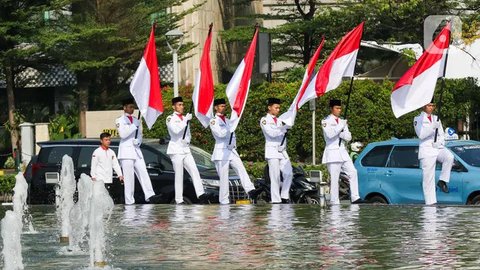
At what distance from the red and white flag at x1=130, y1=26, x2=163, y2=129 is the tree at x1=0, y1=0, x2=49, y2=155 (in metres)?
20.9

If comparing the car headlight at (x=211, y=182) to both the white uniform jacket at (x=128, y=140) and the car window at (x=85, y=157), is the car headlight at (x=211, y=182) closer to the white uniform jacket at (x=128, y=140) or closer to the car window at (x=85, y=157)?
the white uniform jacket at (x=128, y=140)

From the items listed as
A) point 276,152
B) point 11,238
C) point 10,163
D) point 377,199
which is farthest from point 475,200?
point 10,163

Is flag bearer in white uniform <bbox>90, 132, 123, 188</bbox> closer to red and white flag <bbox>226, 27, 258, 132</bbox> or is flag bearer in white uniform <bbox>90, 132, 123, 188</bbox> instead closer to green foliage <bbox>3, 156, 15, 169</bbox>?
red and white flag <bbox>226, 27, 258, 132</bbox>

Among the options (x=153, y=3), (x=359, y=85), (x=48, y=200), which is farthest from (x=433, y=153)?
(x=153, y=3)

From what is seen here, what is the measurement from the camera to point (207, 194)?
23312 millimetres

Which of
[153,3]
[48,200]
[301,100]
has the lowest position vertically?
[48,200]

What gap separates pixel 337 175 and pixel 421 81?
6.86 ft

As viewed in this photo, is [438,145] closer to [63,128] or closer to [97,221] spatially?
[97,221]

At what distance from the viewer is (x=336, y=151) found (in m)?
22.4

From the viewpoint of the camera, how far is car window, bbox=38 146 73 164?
2509 centimetres

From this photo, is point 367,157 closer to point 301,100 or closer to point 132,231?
point 301,100

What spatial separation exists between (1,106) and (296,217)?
114 ft

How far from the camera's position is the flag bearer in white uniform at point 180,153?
22.6m

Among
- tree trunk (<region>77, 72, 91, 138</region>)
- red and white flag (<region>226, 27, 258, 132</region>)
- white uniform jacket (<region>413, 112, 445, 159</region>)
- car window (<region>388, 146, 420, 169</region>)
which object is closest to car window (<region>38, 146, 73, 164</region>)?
red and white flag (<region>226, 27, 258, 132</region>)
